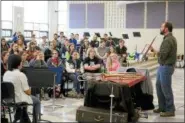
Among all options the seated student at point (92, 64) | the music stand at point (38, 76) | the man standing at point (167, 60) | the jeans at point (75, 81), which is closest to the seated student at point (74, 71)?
the jeans at point (75, 81)

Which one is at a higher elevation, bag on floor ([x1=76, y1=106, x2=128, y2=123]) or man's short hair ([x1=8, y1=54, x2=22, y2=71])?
man's short hair ([x1=8, y1=54, x2=22, y2=71])

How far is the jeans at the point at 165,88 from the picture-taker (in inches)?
234

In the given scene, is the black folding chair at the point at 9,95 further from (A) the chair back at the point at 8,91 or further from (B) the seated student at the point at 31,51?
(B) the seated student at the point at 31,51

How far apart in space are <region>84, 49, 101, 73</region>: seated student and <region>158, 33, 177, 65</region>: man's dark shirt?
2.58m

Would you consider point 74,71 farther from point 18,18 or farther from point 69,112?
point 18,18

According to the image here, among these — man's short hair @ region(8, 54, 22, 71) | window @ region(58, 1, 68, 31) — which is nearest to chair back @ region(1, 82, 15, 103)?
man's short hair @ region(8, 54, 22, 71)

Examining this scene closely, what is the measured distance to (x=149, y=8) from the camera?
22.6 m

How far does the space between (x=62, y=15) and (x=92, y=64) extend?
17.4 m

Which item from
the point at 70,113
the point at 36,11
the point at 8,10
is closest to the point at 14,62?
the point at 70,113

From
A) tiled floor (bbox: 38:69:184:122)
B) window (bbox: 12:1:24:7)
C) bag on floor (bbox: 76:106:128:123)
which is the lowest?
tiled floor (bbox: 38:69:184:122)

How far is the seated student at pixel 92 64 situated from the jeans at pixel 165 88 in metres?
2.32

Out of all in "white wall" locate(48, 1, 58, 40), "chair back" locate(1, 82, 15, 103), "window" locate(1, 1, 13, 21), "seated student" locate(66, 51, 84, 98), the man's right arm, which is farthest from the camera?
"white wall" locate(48, 1, 58, 40)

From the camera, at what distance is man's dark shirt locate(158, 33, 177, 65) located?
230 inches

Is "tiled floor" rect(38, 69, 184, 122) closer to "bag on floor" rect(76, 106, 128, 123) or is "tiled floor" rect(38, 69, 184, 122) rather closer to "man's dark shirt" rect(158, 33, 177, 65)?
"bag on floor" rect(76, 106, 128, 123)
